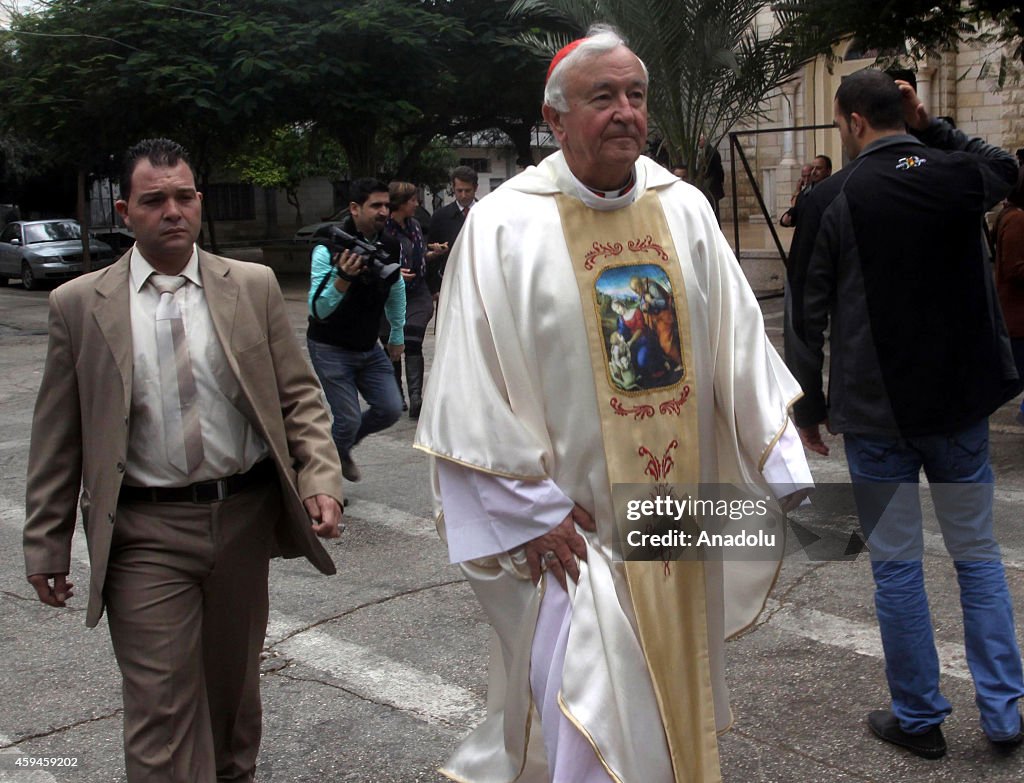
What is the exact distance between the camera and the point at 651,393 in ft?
10.3

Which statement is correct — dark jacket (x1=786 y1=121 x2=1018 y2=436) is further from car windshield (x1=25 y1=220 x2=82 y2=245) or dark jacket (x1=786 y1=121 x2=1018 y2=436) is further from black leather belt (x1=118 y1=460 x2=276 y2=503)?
car windshield (x1=25 y1=220 x2=82 y2=245)

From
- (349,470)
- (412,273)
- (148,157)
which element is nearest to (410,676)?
(148,157)

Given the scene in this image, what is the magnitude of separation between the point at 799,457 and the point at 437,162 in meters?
43.6

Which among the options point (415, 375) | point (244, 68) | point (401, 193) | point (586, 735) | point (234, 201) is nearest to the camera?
point (586, 735)

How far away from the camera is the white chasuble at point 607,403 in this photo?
3.02 meters

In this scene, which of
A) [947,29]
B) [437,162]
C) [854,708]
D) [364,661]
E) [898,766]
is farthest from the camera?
[437,162]

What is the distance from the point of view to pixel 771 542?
335 centimetres

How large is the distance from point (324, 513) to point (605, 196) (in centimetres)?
111

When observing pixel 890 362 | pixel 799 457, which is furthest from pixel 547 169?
pixel 890 362

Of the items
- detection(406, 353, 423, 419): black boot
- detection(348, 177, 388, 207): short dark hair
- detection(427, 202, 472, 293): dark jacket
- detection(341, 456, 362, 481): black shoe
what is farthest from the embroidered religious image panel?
detection(427, 202, 472, 293): dark jacket

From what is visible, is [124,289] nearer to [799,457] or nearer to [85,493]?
[85,493]

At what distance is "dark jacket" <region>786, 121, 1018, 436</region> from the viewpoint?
3.79 m

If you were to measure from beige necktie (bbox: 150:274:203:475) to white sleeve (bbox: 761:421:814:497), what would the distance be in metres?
1.43

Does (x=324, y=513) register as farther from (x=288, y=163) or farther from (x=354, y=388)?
(x=288, y=163)
